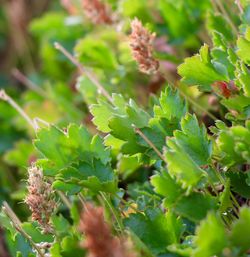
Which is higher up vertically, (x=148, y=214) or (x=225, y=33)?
(x=225, y=33)

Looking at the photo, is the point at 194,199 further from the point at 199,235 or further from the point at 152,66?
the point at 152,66

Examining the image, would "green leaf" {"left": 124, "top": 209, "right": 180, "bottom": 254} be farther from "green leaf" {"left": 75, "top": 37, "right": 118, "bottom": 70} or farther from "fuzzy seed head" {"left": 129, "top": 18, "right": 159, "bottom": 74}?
"green leaf" {"left": 75, "top": 37, "right": 118, "bottom": 70}

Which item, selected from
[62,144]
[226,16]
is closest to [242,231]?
[62,144]

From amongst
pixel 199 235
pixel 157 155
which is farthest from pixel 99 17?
pixel 199 235

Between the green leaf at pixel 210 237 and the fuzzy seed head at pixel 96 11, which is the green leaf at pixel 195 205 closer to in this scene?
the green leaf at pixel 210 237

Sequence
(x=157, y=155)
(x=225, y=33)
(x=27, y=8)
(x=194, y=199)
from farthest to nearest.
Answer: (x=27, y=8) → (x=225, y=33) → (x=157, y=155) → (x=194, y=199)

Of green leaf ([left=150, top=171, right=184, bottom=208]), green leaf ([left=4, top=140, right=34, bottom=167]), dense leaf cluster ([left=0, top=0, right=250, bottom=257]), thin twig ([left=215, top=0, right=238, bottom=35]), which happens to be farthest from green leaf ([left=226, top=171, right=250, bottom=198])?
green leaf ([left=4, top=140, right=34, bottom=167])

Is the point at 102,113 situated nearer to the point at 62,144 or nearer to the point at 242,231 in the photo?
the point at 62,144
